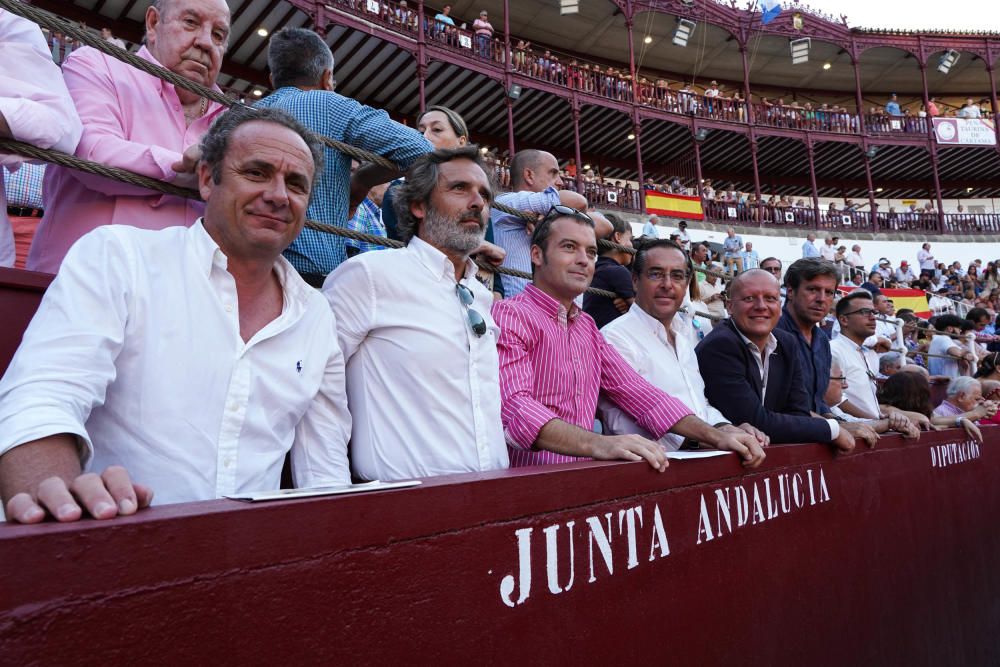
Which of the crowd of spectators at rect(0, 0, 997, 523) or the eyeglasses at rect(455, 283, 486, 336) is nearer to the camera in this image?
the crowd of spectators at rect(0, 0, 997, 523)

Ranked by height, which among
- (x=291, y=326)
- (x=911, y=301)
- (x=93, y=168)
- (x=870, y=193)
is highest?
(x=870, y=193)

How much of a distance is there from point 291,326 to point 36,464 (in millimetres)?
567

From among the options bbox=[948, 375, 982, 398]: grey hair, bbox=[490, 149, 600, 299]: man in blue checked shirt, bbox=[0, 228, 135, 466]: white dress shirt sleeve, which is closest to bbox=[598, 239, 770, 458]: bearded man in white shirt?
bbox=[490, 149, 600, 299]: man in blue checked shirt

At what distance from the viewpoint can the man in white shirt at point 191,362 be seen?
38.9 inches

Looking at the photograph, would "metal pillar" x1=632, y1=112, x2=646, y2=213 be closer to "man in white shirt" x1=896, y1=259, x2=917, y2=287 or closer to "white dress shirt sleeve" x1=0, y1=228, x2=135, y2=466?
"man in white shirt" x1=896, y1=259, x2=917, y2=287

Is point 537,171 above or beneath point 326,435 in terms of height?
above

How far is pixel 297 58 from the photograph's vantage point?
2.38 metres

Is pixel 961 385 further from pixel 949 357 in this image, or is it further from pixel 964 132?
pixel 964 132

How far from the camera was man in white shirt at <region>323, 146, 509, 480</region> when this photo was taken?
1.75 metres

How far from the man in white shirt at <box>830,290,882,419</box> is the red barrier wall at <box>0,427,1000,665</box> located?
66.6 inches

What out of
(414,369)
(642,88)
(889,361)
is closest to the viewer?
(414,369)

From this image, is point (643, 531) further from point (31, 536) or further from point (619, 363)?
point (31, 536)

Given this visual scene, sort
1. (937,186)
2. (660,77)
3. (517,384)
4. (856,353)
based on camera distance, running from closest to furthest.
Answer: (517,384)
(856,353)
(937,186)
(660,77)

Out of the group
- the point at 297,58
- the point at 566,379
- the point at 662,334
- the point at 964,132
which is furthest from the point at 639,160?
the point at 566,379
